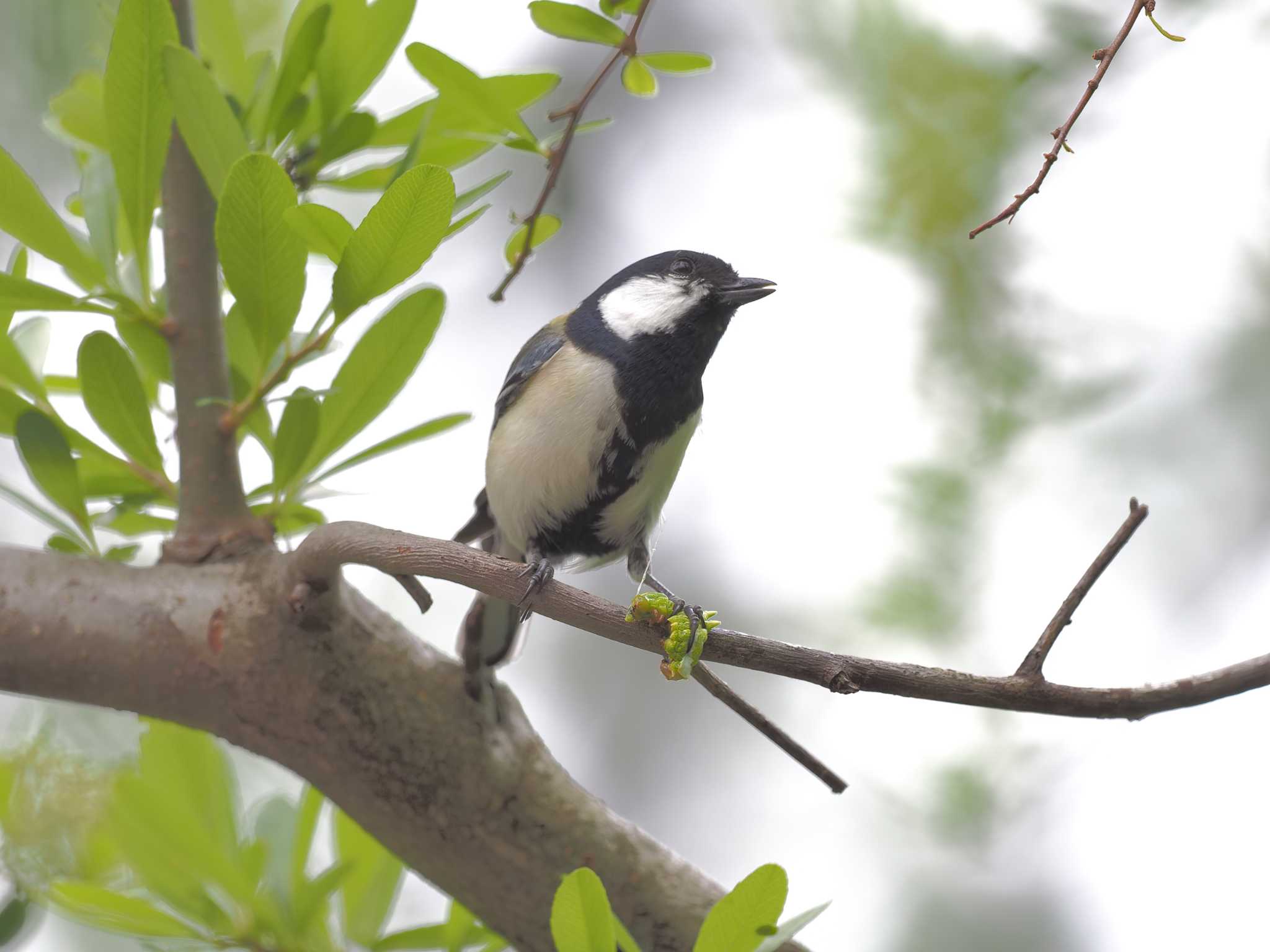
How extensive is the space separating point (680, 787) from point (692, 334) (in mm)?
2424

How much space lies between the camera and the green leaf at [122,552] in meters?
1.64

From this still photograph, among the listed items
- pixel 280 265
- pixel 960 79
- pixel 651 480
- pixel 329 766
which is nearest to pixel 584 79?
pixel 960 79

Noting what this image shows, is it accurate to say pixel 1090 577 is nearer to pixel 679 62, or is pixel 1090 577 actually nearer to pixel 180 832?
pixel 679 62

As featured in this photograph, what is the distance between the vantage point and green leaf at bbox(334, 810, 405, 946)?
5.55 ft

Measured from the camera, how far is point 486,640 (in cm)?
161

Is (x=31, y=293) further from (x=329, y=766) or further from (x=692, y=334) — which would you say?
(x=692, y=334)

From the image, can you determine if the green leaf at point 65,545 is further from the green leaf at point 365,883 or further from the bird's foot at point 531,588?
the bird's foot at point 531,588

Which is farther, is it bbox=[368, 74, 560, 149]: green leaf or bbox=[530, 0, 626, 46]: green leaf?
bbox=[368, 74, 560, 149]: green leaf

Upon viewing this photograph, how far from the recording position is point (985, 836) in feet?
7.98

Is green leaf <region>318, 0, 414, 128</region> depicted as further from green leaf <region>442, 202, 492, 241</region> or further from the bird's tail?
the bird's tail

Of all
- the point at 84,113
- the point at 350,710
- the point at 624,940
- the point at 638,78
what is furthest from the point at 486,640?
the point at 84,113

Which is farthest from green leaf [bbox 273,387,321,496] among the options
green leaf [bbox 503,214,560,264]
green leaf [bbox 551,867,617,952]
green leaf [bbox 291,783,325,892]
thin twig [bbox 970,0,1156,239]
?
thin twig [bbox 970,0,1156,239]

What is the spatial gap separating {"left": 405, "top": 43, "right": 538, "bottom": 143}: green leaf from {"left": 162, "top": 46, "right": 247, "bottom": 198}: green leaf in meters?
0.25

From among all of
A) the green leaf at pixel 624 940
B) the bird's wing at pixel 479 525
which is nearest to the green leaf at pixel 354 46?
the bird's wing at pixel 479 525
